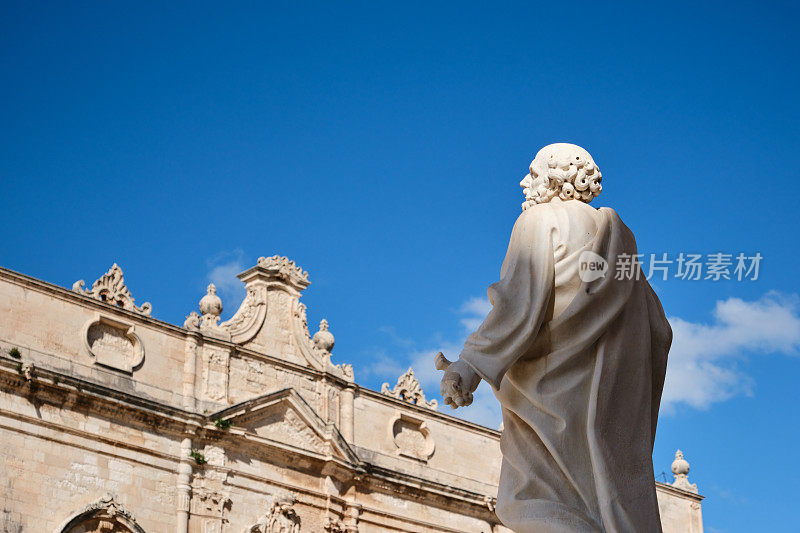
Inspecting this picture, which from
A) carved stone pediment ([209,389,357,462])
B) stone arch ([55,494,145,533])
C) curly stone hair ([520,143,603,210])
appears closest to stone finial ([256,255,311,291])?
carved stone pediment ([209,389,357,462])

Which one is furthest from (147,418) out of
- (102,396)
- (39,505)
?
(39,505)

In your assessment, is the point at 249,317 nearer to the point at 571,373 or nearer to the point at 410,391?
the point at 410,391

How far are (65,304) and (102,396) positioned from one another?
1.47 m

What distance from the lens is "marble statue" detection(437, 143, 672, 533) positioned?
3.92m

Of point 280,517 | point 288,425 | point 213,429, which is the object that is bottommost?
point 280,517

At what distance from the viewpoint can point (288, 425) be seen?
20219mm

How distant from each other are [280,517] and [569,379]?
16.2m

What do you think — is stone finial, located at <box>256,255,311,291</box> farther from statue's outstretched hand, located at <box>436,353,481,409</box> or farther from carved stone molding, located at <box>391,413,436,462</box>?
statue's outstretched hand, located at <box>436,353,481,409</box>

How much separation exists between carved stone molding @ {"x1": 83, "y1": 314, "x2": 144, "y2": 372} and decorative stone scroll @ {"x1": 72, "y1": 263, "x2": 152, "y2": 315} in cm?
34

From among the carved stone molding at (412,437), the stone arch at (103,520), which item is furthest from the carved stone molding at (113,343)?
the carved stone molding at (412,437)

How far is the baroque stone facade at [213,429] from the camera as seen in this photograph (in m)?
17.3

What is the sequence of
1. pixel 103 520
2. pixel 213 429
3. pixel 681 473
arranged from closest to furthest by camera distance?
pixel 103 520, pixel 213 429, pixel 681 473

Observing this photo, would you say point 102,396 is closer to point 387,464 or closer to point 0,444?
point 0,444

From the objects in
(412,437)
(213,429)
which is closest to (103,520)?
(213,429)
